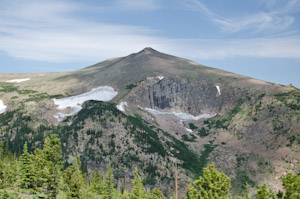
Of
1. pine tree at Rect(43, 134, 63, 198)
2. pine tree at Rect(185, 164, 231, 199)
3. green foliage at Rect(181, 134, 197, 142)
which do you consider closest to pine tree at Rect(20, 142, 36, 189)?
pine tree at Rect(43, 134, 63, 198)

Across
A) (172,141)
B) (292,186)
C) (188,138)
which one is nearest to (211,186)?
(292,186)

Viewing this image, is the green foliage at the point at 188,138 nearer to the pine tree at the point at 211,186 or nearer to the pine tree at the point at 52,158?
the pine tree at the point at 52,158

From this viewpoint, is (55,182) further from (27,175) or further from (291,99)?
(291,99)

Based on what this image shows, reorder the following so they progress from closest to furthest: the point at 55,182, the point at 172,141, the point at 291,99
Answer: the point at 55,182
the point at 172,141
the point at 291,99

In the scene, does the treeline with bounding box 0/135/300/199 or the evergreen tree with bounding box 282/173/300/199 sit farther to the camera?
the treeline with bounding box 0/135/300/199

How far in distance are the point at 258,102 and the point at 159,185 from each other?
99.7m

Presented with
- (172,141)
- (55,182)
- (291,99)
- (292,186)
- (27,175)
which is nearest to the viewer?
(292,186)

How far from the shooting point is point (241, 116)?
198125 millimetres

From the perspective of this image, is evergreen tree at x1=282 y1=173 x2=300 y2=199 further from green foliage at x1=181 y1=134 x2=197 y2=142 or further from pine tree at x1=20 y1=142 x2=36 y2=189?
green foliage at x1=181 y1=134 x2=197 y2=142

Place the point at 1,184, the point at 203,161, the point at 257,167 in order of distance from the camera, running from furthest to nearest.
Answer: the point at 203,161
the point at 257,167
the point at 1,184

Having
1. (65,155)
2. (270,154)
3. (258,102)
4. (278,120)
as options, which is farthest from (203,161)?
(65,155)

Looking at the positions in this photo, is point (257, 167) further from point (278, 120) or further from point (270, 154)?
point (278, 120)

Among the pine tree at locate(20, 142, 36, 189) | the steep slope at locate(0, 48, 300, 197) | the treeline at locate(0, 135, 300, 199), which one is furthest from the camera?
the steep slope at locate(0, 48, 300, 197)

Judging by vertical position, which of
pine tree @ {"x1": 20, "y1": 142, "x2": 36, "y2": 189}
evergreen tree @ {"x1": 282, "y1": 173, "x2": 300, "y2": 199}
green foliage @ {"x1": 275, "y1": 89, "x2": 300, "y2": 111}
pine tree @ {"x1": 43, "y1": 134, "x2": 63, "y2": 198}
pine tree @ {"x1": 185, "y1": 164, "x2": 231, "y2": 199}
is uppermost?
green foliage @ {"x1": 275, "y1": 89, "x2": 300, "y2": 111}
